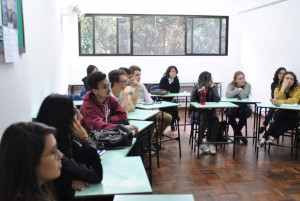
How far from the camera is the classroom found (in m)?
3.49

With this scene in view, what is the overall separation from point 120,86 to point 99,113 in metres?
0.75

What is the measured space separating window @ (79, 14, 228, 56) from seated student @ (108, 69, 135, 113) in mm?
4151

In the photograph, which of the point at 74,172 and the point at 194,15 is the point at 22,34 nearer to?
the point at 74,172

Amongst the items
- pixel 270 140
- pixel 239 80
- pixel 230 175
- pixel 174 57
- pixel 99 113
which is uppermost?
pixel 174 57

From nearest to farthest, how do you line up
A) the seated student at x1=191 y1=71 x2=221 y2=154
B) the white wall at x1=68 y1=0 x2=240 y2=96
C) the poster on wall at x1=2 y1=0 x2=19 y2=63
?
the poster on wall at x1=2 y1=0 x2=19 y2=63
the seated student at x1=191 y1=71 x2=221 y2=154
the white wall at x1=68 y1=0 x2=240 y2=96

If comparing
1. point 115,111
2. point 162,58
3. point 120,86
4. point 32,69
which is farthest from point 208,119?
point 162,58

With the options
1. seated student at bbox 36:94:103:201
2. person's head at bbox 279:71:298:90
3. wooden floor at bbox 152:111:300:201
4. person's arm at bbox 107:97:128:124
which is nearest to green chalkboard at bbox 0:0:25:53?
person's arm at bbox 107:97:128:124

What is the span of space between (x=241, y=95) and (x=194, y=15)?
3490mm

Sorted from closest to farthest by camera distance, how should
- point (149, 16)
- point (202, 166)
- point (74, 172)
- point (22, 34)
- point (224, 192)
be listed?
point (74, 172) < point (22, 34) < point (224, 192) < point (202, 166) < point (149, 16)

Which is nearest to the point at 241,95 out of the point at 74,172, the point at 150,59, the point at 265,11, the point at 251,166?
the point at 251,166

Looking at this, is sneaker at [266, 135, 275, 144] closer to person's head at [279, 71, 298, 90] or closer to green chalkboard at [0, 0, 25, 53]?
person's head at [279, 71, 298, 90]

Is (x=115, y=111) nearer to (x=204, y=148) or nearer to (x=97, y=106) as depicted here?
(x=97, y=106)

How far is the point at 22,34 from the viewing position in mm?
2703

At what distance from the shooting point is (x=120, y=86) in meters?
3.56
